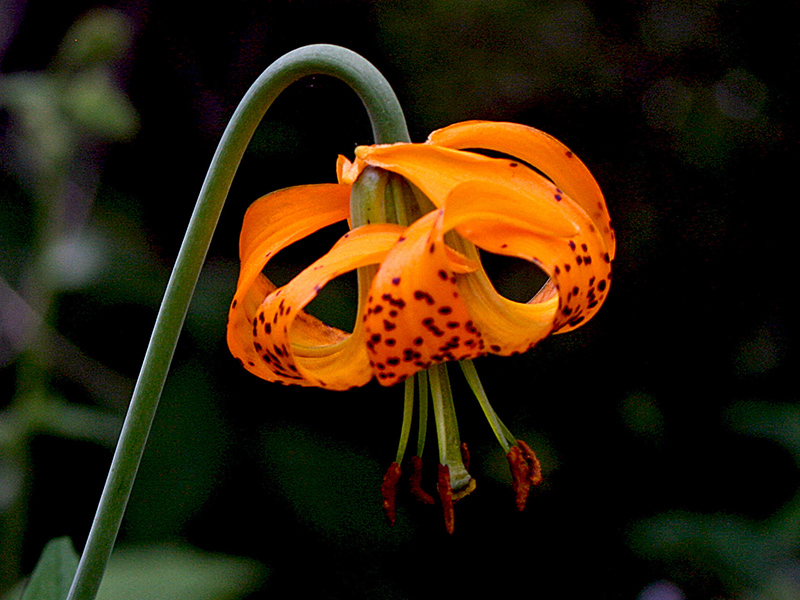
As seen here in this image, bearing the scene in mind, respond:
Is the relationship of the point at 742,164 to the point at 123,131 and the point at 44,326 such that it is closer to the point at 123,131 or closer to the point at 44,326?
the point at 123,131

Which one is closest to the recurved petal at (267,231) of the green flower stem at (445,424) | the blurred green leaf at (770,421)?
the green flower stem at (445,424)

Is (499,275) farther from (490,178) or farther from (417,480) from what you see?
(490,178)

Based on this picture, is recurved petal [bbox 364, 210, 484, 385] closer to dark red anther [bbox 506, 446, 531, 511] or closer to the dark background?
dark red anther [bbox 506, 446, 531, 511]

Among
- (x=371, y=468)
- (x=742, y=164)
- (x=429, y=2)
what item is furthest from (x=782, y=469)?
(x=429, y=2)

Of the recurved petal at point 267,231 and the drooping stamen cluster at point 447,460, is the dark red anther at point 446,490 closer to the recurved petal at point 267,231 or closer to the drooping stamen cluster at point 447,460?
the drooping stamen cluster at point 447,460

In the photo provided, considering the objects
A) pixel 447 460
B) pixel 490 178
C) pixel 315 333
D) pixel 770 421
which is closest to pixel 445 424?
pixel 447 460

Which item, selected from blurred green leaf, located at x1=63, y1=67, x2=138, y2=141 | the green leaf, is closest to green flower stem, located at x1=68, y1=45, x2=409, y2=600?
the green leaf
